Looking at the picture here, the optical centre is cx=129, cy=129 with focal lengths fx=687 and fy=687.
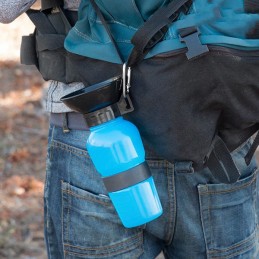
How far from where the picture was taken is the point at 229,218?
5.59 feet

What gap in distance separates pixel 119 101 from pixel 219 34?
255 millimetres

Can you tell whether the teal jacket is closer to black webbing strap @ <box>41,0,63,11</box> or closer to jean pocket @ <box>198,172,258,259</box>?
black webbing strap @ <box>41,0,63,11</box>

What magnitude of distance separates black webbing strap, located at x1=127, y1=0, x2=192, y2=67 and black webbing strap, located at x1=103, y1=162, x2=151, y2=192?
0.75 feet

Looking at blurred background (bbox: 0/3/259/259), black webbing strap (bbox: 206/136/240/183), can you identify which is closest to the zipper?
black webbing strap (bbox: 206/136/240/183)

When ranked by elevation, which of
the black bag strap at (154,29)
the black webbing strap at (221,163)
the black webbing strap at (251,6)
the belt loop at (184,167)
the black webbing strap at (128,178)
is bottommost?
the black webbing strap at (221,163)

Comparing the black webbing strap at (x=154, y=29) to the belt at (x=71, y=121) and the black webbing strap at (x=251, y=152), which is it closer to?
the belt at (x=71, y=121)

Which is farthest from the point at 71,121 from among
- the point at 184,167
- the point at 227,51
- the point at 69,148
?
the point at 227,51

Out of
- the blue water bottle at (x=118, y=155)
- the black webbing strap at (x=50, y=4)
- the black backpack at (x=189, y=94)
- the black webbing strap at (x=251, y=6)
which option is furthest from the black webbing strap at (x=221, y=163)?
the black webbing strap at (x=50, y=4)

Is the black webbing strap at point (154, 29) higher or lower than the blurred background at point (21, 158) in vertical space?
higher

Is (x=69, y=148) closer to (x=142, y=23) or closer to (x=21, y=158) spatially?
(x=142, y=23)

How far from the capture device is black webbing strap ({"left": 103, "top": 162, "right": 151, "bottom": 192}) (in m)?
1.44

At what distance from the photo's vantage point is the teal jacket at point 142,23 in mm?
1415

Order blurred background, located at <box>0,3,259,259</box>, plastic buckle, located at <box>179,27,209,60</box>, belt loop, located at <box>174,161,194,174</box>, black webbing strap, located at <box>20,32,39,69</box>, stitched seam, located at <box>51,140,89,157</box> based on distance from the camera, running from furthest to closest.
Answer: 1. blurred background, located at <box>0,3,259,259</box>
2. black webbing strap, located at <box>20,32,39,69</box>
3. stitched seam, located at <box>51,140,89,157</box>
4. belt loop, located at <box>174,161,194,174</box>
5. plastic buckle, located at <box>179,27,209,60</box>

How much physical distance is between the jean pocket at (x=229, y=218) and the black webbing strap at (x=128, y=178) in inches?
9.7
